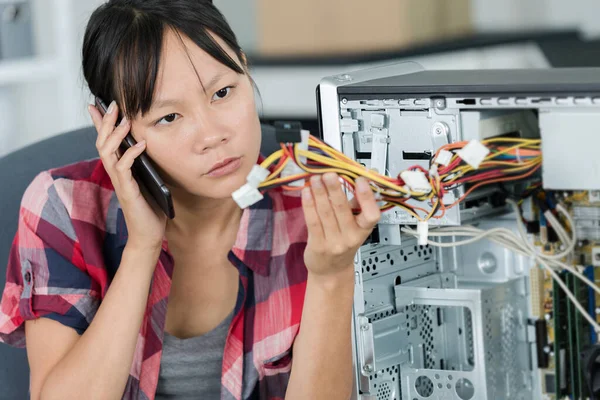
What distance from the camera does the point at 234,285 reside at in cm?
147

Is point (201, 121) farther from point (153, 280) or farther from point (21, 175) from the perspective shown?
point (21, 175)

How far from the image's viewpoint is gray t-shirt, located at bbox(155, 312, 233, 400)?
1435 mm

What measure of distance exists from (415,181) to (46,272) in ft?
2.04

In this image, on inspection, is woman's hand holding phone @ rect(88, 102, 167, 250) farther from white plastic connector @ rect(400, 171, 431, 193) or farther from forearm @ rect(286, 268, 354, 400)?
white plastic connector @ rect(400, 171, 431, 193)

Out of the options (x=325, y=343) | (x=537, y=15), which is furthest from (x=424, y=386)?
(x=537, y=15)

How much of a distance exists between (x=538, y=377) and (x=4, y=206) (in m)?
0.95

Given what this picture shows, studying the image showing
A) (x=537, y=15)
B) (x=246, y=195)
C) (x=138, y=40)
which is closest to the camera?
(x=246, y=195)

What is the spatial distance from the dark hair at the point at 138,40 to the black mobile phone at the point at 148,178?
43 millimetres

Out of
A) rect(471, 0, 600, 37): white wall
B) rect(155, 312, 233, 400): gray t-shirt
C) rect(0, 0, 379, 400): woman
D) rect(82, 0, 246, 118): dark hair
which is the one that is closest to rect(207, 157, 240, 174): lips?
rect(0, 0, 379, 400): woman

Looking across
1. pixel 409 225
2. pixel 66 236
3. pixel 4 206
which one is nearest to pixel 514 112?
pixel 409 225

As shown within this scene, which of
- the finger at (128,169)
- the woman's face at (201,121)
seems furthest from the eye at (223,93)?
the finger at (128,169)

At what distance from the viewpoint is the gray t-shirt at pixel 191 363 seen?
143 cm

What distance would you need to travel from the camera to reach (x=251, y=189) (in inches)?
38.9

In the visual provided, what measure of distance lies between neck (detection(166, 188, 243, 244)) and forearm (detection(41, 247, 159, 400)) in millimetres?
137
